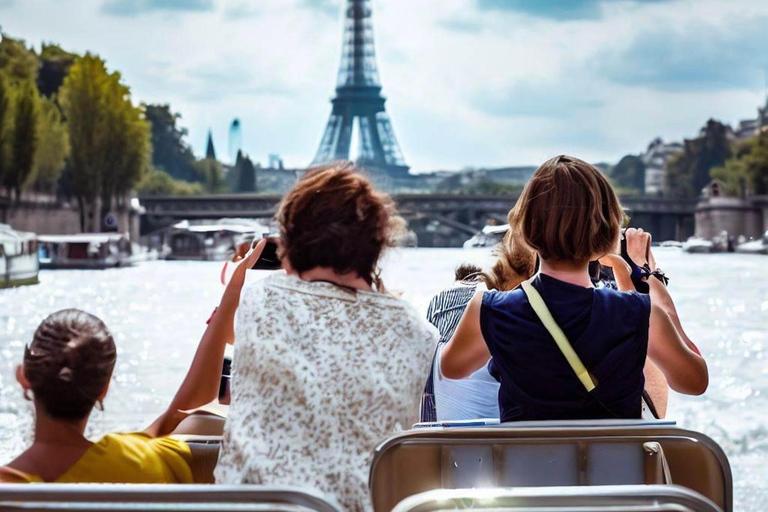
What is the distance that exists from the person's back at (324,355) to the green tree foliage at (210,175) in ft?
182

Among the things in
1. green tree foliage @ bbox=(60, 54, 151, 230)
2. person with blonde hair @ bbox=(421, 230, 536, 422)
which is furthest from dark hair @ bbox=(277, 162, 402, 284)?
green tree foliage @ bbox=(60, 54, 151, 230)

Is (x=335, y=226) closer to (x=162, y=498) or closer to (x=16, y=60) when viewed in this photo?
(x=162, y=498)

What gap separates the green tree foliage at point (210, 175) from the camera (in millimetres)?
57406

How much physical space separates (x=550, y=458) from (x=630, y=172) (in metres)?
63.6

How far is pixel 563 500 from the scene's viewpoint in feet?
3.81

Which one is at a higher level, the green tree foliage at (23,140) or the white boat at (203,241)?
the green tree foliage at (23,140)

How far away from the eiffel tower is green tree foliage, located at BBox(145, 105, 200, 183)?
18.1ft

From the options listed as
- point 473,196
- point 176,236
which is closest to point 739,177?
point 473,196

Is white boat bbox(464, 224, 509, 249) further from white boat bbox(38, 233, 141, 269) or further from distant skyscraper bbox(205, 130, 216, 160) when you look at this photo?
distant skyscraper bbox(205, 130, 216, 160)

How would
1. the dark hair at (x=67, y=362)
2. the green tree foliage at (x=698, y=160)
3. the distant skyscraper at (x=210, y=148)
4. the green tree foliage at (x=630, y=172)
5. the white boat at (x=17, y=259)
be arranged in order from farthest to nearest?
1. the distant skyscraper at (x=210, y=148)
2. the green tree foliage at (x=630, y=172)
3. the green tree foliage at (x=698, y=160)
4. the white boat at (x=17, y=259)
5. the dark hair at (x=67, y=362)

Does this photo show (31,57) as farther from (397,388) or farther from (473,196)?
(397,388)

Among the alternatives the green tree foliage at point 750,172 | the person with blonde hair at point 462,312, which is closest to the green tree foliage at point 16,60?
the green tree foliage at point 750,172

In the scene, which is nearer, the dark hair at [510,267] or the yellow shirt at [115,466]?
the yellow shirt at [115,466]

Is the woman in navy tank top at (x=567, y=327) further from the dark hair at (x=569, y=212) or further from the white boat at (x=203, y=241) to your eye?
the white boat at (x=203, y=241)
